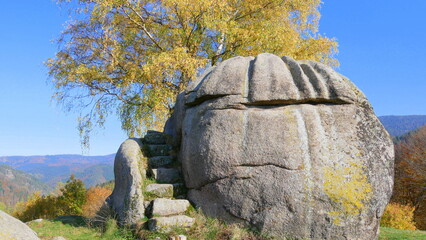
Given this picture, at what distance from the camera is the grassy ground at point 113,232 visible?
799 centimetres

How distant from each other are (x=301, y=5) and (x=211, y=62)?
7.12 metres

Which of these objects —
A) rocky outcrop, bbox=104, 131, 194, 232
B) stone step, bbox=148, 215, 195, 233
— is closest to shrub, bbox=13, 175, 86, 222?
rocky outcrop, bbox=104, 131, 194, 232

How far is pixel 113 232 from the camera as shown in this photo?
8875mm

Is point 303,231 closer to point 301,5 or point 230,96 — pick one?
point 230,96

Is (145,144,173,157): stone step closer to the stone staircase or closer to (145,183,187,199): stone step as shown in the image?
the stone staircase

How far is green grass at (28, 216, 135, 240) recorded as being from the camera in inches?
344

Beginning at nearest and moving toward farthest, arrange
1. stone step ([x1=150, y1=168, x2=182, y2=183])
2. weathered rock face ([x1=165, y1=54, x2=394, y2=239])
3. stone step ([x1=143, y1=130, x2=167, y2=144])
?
weathered rock face ([x1=165, y1=54, x2=394, y2=239]) < stone step ([x1=150, y1=168, x2=182, y2=183]) < stone step ([x1=143, y1=130, x2=167, y2=144])

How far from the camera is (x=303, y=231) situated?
7809 millimetres

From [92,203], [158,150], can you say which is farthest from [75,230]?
[92,203]

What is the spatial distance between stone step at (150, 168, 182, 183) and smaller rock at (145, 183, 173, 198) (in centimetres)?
47

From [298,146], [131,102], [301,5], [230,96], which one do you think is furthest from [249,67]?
[301,5]

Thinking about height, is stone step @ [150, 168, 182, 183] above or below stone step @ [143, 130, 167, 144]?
below

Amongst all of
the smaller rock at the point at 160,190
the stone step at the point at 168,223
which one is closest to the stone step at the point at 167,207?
the stone step at the point at 168,223

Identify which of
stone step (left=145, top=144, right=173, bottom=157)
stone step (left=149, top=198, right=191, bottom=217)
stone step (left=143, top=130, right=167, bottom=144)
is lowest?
stone step (left=149, top=198, right=191, bottom=217)
